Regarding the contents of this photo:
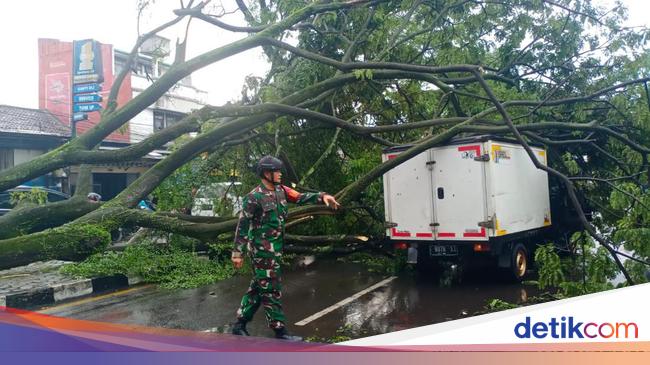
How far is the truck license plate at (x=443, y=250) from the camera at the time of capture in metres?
7.31

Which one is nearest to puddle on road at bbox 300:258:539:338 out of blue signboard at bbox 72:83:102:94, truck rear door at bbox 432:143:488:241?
truck rear door at bbox 432:143:488:241

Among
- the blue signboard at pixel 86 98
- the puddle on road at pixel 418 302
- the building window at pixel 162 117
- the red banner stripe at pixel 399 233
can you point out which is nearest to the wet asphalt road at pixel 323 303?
the puddle on road at pixel 418 302

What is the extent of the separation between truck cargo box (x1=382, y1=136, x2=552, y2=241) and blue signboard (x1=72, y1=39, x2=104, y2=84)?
12.4m

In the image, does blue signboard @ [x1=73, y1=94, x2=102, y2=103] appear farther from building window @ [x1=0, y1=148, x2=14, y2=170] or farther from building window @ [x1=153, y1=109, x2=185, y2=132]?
building window @ [x1=153, y1=109, x2=185, y2=132]

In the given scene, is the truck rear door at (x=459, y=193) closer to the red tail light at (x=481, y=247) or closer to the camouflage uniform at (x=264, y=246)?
the red tail light at (x=481, y=247)

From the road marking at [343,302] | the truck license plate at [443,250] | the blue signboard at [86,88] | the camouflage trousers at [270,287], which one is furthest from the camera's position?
the blue signboard at [86,88]

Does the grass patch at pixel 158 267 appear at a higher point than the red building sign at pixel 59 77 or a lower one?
lower

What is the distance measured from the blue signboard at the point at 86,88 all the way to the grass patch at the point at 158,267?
30.6ft

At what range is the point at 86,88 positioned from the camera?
16.2 meters

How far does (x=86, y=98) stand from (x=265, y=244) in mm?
14038

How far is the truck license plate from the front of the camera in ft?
24.0

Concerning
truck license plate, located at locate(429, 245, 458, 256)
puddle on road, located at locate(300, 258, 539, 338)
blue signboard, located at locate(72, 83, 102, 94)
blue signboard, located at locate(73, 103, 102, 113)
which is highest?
blue signboard, located at locate(72, 83, 102, 94)

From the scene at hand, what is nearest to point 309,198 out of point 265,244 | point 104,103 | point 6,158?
point 265,244

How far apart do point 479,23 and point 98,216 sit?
699 cm
